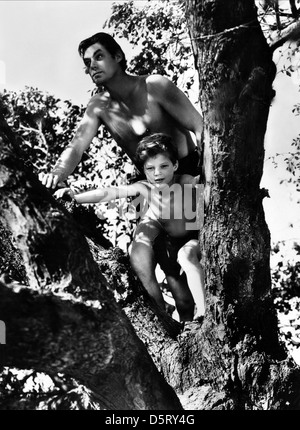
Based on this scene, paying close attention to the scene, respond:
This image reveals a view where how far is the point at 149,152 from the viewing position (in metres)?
5.52

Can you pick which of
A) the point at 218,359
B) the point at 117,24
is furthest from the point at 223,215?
the point at 117,24

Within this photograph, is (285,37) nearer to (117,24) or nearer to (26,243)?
(26,243)

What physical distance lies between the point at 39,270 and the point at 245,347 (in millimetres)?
1628

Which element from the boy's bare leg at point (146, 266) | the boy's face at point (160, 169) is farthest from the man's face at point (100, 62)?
Result: the boy's bare leg at point (146, 266)

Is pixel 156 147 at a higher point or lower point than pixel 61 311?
higher

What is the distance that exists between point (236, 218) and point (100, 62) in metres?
1.89

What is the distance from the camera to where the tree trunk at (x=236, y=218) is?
445 centimetres

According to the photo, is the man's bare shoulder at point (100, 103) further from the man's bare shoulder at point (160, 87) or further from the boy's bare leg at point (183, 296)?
the boy's bare leg at point (183, 296)

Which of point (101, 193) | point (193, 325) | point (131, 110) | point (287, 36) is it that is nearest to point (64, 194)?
point (101, 193)

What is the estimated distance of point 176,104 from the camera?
19.1ft

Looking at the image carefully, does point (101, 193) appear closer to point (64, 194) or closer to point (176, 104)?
point (64, 194)

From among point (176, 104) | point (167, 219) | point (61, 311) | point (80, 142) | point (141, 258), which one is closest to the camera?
point (61, 311)

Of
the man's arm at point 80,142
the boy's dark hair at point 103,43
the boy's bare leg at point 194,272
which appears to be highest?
Result: the boy's dark hair at point 103,43
